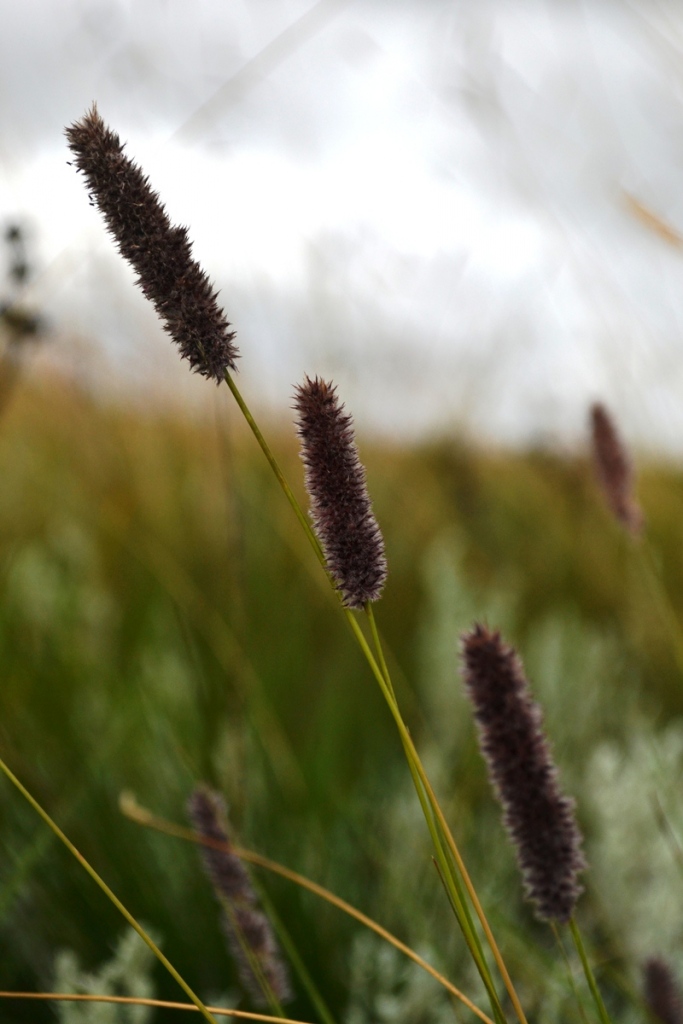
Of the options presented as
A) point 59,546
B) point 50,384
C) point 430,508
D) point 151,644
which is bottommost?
point 151,644

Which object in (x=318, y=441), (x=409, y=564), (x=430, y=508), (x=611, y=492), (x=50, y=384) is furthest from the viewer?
(x=50, y=384)

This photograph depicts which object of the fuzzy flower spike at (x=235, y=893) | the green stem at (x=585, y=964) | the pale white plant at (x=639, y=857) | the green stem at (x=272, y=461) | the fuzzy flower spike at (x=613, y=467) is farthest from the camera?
the pale white plant at (x=639, y=857)

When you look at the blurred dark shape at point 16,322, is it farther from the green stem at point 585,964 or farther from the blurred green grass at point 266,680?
the green stem at point 585,964

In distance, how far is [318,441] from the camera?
50 cm

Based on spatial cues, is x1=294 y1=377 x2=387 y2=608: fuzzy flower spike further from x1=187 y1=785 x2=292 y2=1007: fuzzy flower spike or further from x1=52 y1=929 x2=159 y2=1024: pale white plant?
x1=52 y1=929 x2=159 y2=1024: pale white plant

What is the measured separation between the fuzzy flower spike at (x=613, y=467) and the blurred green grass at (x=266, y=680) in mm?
311

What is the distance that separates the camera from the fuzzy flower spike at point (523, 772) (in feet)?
1.94

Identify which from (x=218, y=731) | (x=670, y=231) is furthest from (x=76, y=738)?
(x=670, y=231)

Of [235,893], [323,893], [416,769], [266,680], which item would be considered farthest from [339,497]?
[266,680]

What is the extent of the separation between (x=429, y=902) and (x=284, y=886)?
20 centimetres

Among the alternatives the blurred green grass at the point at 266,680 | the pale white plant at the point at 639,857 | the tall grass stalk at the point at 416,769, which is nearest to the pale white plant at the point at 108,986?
the blurred green grass at the point at 266,680

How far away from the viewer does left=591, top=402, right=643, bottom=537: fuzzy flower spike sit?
1.03 m

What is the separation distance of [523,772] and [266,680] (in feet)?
3.85

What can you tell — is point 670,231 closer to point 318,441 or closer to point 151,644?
point 318,441
